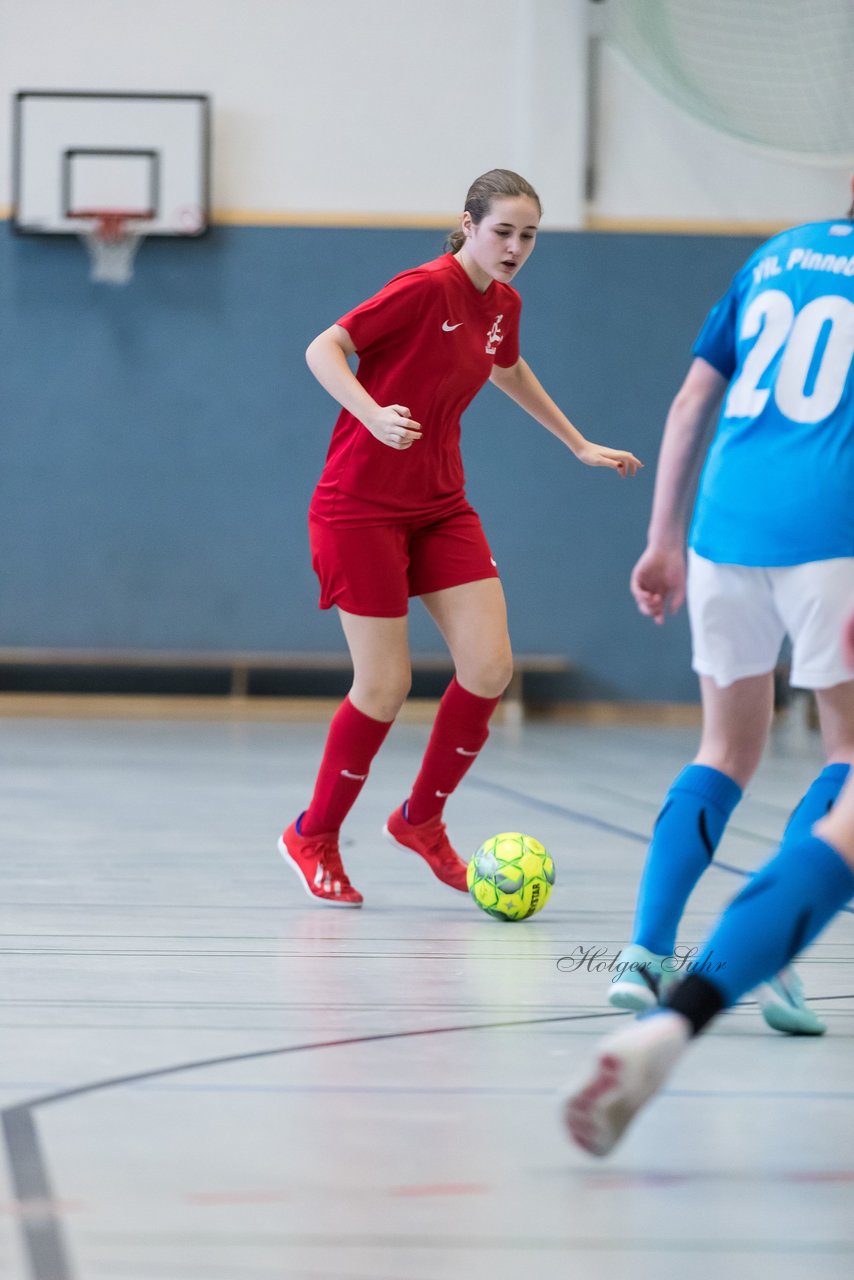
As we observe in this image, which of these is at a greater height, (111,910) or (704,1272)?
(704,1272)

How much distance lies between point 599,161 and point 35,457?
377cm

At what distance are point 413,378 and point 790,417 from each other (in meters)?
1.25

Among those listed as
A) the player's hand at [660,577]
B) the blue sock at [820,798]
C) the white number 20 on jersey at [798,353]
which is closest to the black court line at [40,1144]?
the blue sock at [820,798]

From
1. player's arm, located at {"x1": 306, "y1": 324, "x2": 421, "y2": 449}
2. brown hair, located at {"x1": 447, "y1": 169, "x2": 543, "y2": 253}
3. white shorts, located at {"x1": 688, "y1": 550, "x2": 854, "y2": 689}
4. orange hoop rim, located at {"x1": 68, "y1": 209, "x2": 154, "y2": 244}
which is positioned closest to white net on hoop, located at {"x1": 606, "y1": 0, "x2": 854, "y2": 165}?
orange hoop rim, located at {"x1": 68, "y1": 209, "x2": 154, "y2": 244}

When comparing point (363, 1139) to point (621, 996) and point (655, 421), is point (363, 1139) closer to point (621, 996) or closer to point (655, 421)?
point (621, 996)

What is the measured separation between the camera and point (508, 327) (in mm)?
3537

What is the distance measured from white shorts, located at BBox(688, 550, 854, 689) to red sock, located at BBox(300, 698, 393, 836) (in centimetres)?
121

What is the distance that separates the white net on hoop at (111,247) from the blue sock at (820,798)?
7.64m

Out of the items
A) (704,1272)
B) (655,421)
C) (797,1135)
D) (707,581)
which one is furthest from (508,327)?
(655,421)

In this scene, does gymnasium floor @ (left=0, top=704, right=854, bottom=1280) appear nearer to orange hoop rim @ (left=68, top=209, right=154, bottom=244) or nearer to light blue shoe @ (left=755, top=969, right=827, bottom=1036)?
light blue shoe @ (left=755, top=969, right=827, bottom=1036)

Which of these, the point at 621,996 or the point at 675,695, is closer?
the point at 621,996

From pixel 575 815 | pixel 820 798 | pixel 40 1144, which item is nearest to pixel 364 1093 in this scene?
pixel 40 1144

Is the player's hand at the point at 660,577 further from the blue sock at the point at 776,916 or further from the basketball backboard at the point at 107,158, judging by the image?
the basketball backboard at the point at 107,158

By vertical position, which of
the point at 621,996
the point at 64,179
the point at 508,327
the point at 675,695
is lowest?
the point at 675,695
